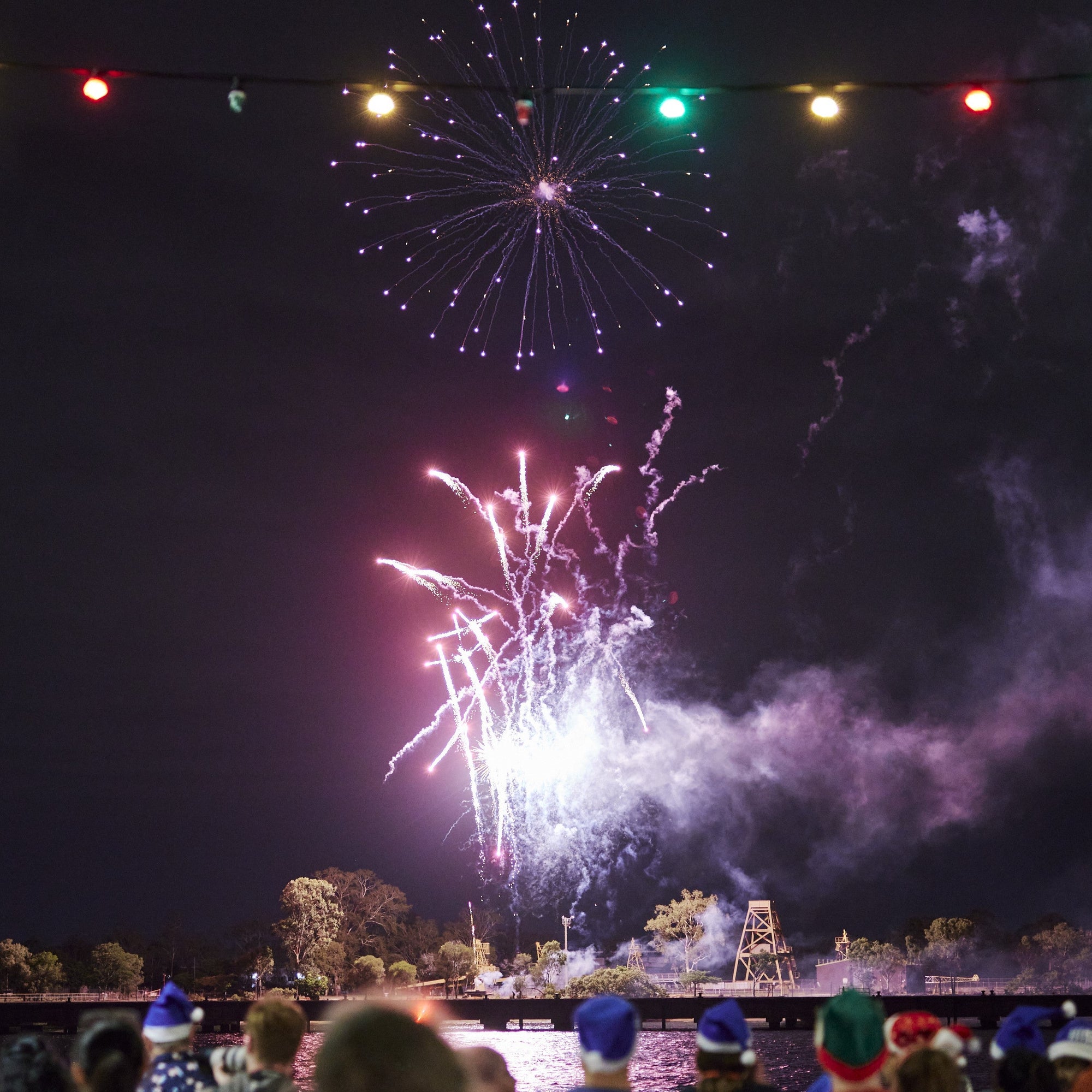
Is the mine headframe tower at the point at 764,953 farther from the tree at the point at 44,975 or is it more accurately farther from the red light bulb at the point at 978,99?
the red light bulb at the point at 978,99

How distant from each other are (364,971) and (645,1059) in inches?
2033

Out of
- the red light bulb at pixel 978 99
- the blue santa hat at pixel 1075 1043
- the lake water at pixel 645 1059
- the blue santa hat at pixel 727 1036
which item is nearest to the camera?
the blue santa hat at pixel 727 1036

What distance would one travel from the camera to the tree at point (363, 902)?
4820 inches

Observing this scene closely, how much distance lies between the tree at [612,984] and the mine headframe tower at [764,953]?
56.7 ft

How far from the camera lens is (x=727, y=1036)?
616 centimetres

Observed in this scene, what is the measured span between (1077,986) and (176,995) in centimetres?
12773

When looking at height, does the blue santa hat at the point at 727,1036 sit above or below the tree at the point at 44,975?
below

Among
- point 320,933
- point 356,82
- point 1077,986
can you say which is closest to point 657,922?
point 320,933

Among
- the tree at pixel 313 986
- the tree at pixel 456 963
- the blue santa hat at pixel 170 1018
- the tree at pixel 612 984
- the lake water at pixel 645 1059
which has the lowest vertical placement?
the lake water at pixel 645 1059

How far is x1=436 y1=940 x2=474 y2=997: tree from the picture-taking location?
113 meters

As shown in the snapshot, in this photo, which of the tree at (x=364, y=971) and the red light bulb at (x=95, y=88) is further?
the tree at (x=364, y=971)

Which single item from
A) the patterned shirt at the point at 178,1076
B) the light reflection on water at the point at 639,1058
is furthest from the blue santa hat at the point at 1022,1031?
the light reflection on water at the point at 639,1058

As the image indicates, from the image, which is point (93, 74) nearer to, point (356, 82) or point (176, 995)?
point (356, 82)

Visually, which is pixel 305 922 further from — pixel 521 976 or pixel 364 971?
pixel 521 976
